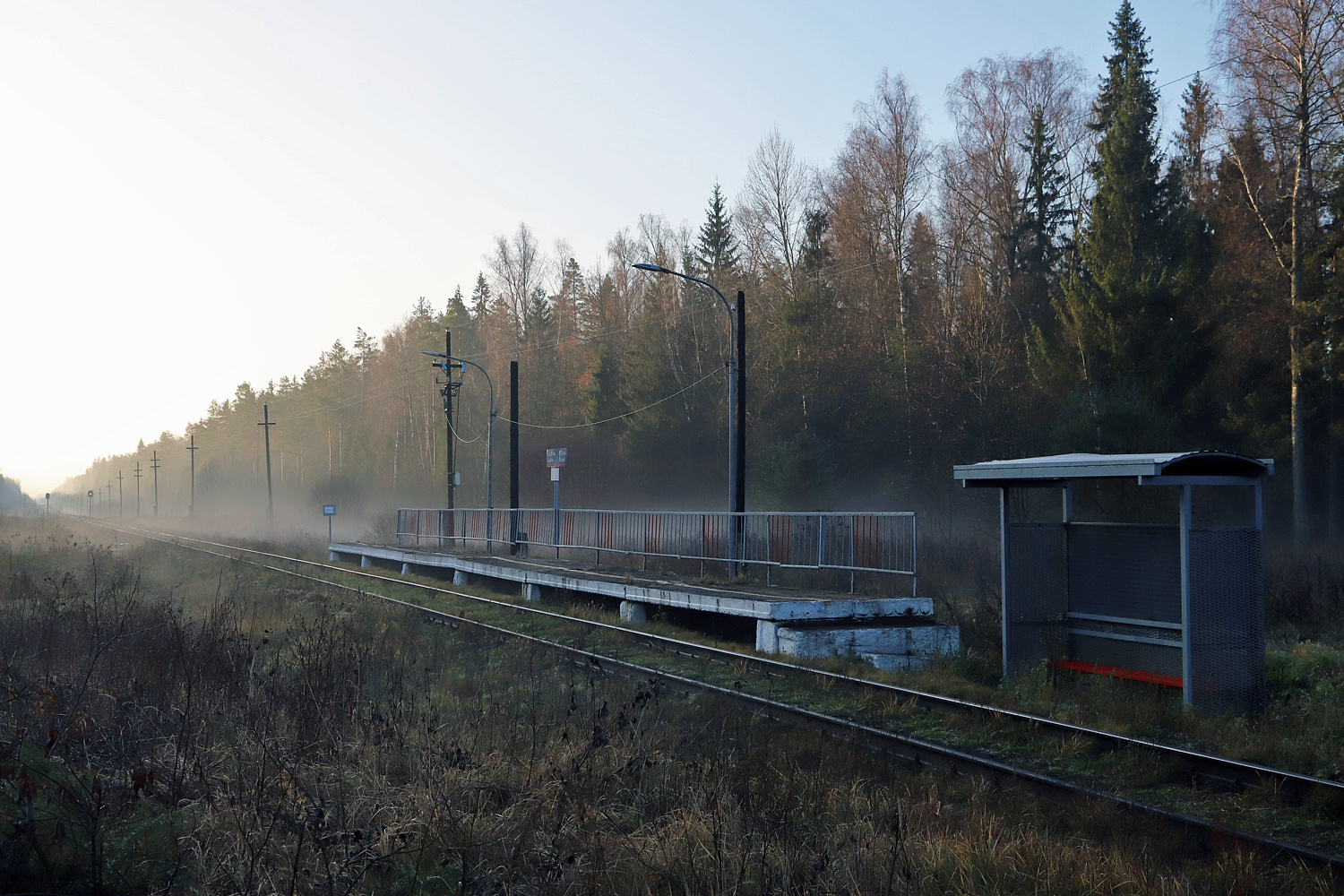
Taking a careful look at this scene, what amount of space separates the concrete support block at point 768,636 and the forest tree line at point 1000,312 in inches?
545

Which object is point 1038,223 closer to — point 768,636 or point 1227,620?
point 768,636

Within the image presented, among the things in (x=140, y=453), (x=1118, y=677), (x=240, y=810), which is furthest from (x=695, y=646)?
(x=140, y=453)

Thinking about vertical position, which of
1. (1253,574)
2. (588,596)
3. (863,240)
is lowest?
(588,596)

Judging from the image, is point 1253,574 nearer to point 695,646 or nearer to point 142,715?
point 695,646

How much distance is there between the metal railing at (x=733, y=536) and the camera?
14820mm

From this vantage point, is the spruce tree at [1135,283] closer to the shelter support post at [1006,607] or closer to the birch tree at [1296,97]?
the birch tree at [1296,97]

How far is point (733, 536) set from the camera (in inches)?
722

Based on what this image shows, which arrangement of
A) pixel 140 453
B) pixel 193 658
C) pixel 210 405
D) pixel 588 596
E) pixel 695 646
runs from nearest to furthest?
pixel 193 658 < pixel 695 646 < pixel 588 596 < pixel 210 405 < pixel 140 453

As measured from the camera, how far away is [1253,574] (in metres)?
10.4

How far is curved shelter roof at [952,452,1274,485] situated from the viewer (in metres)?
10.0

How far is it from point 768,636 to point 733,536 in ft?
14.9

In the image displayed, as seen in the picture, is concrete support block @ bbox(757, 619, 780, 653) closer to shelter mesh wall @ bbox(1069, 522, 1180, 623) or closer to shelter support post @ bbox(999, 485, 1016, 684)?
shelter support post @ bbox(999, 485, 1016, 684)

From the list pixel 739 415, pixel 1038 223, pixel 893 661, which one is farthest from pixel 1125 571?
pixel 1038 223

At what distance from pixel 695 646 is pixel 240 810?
8488mm
